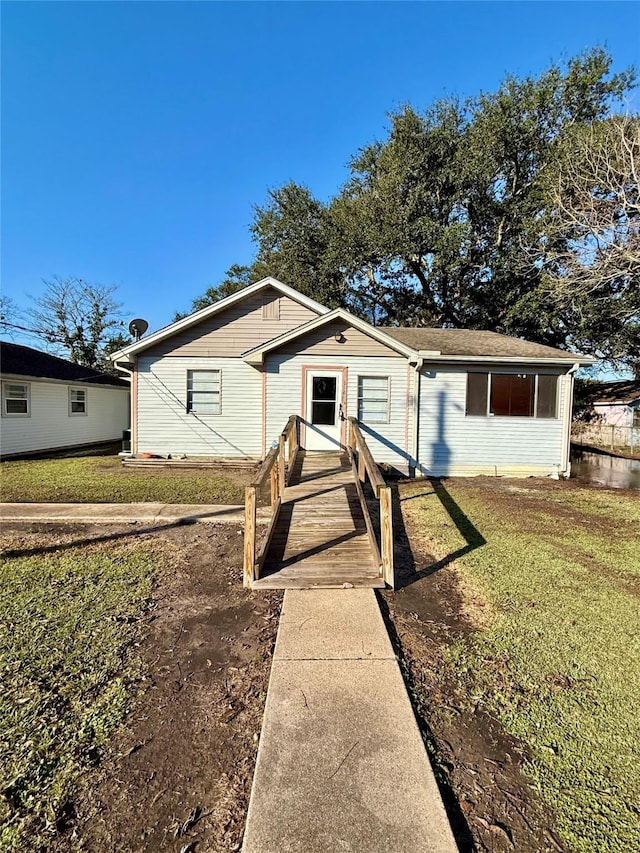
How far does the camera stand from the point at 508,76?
18969 mm

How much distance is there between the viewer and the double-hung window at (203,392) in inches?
461

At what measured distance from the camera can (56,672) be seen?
2885 millimetres

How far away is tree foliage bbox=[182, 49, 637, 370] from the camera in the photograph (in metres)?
18.8

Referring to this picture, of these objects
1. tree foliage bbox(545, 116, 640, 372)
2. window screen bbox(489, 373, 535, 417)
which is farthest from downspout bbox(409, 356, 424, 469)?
tree foliage bbox(545, 116, 640, 372)

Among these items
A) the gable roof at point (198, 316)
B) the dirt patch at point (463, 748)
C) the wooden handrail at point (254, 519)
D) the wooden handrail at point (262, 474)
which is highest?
the gable roof at point (198, 316)

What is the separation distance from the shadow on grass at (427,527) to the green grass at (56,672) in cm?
275

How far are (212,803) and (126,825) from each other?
38 centimetres

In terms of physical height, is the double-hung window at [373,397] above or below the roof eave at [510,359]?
below

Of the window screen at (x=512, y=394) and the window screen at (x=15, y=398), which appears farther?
the window screen at (x=15, y=398)

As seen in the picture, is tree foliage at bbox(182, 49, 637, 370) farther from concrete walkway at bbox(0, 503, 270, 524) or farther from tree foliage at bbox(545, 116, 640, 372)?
concrete walkway at bbox(0, 503, 270, 524)

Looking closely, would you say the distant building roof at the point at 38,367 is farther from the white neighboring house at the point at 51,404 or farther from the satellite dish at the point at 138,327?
the satellite dish at the point at 138,327

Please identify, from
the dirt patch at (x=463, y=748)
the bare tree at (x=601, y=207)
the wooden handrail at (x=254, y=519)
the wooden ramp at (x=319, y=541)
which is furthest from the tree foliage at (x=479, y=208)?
the dirt patch at (x=463, y=748)

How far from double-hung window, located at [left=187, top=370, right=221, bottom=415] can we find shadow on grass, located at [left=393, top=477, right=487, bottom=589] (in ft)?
19.7

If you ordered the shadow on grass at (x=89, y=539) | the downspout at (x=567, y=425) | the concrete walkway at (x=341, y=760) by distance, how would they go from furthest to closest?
1. the downspout at (x=567, y=425)
2. the shadow on grass at (x=89, y=539)
3. the concrete walkway at (x=341, y=760)
